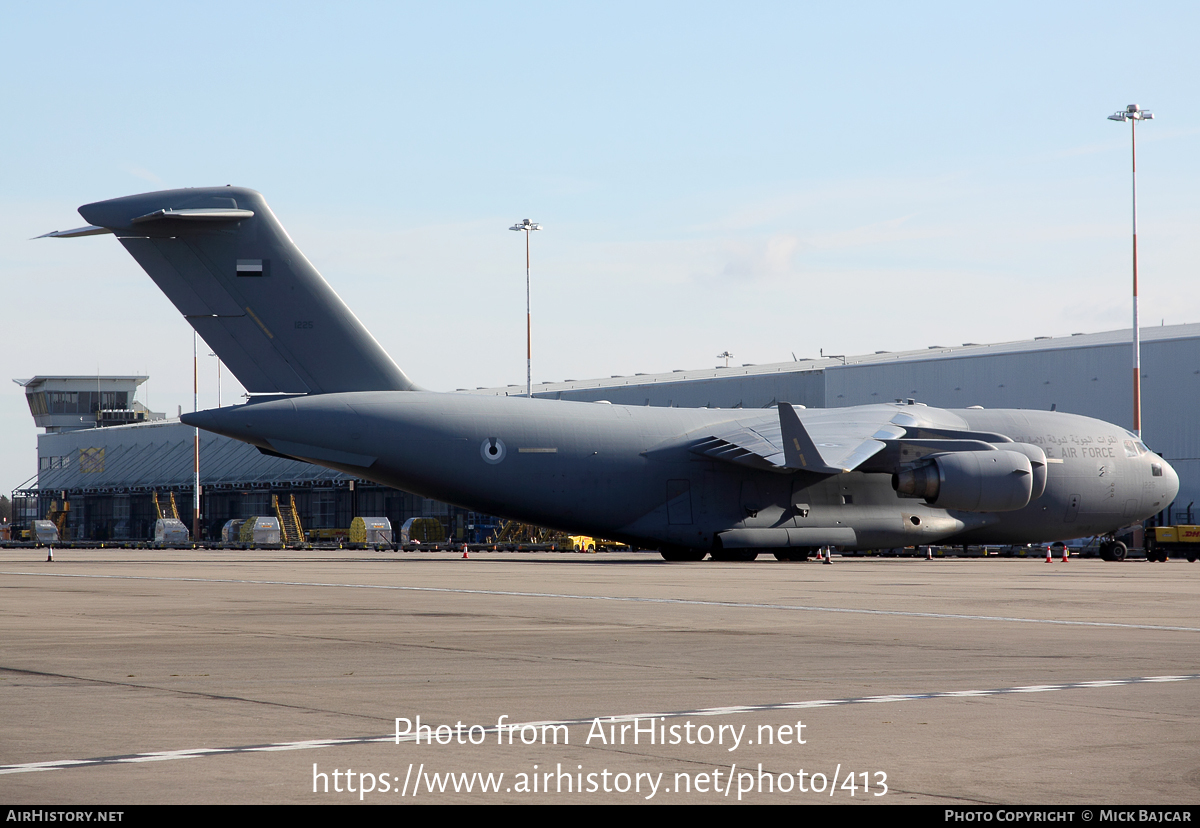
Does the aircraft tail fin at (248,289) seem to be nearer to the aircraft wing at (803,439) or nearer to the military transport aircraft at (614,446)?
the military transport aircraft at (614,446)

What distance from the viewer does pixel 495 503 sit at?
35.1 m

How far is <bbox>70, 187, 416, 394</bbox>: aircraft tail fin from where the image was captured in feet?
107

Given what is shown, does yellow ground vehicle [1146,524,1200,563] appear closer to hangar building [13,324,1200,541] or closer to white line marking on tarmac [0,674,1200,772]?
hangar building [13,324,1200,541]

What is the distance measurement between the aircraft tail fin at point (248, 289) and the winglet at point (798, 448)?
11.2 meters

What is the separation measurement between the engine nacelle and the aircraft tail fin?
15601 mm

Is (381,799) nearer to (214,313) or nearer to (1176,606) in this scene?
(1176,606)

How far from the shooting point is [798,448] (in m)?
34.8

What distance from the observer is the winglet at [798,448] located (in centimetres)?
3441

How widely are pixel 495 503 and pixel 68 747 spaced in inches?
1106

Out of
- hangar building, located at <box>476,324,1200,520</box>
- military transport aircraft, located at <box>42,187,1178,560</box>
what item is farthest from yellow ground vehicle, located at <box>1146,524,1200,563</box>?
hangar building, located at <box>476,324,1200,520</box>

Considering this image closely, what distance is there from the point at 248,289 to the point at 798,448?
1449cm

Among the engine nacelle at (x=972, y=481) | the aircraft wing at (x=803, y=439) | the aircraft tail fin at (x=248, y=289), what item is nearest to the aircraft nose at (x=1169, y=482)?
the engine nacelle at (x=972, y=481)

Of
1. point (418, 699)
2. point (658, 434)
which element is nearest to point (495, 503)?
point (658, 434)

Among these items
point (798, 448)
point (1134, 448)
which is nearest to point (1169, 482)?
point (1134, 448)
